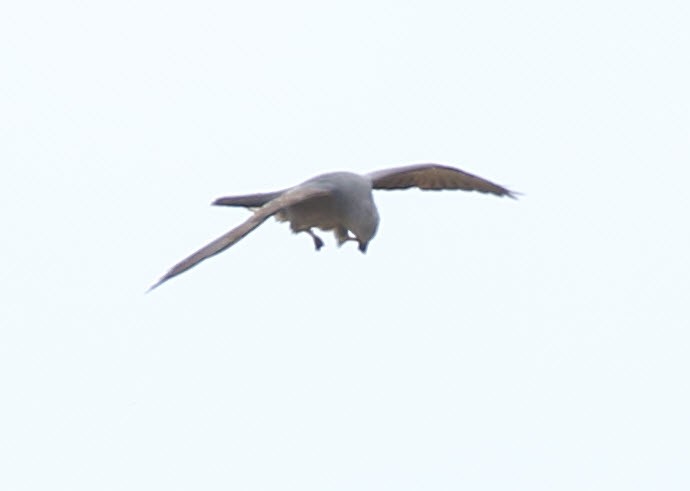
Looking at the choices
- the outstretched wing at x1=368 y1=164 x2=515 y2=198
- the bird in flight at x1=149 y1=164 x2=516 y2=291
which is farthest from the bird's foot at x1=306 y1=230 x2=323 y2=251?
the outstretched wing at x1=368 y1=164 x2=515 y2=198

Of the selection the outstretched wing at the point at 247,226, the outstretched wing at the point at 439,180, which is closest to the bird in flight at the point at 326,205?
the outstretched wing at the point at 247,226

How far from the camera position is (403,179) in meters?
28.7

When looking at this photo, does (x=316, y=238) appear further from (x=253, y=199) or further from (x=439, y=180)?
(x=439, y=180)

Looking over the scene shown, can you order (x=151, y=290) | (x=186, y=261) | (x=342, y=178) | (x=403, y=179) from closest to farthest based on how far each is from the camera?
(x=151, y=290) < (x=186, y=261) < (x=342, y=178) < (x=403, y=179)

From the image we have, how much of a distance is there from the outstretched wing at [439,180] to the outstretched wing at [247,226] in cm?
340

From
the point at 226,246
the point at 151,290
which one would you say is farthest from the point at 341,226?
the point at 151,290

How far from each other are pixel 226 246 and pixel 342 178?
127 inches

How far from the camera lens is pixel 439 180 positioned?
29094mm

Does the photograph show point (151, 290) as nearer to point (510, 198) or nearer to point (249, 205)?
point (249, 205)

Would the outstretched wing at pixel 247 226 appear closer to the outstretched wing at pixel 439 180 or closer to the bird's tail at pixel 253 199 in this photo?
the bird's tail at pixel 253 199

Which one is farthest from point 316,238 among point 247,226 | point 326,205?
point 247,226

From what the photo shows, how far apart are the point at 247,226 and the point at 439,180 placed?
257 inches

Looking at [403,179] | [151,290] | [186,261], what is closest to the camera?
[151,290]

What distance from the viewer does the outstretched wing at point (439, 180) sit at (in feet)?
93.4
